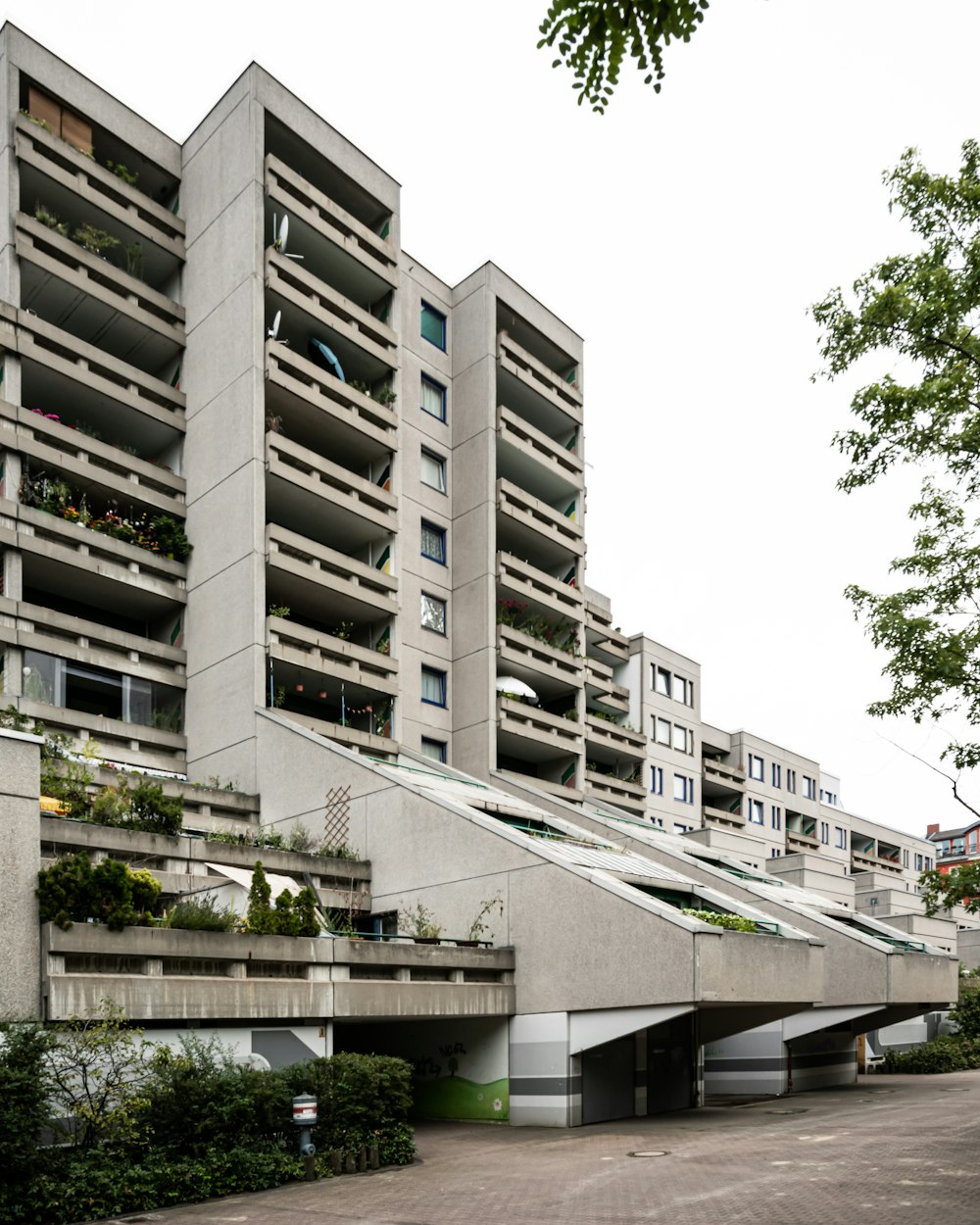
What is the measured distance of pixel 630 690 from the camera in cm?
6384

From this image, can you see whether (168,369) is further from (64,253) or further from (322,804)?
(322,804)

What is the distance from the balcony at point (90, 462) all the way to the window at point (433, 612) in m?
10.1

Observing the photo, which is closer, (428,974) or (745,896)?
(428,974)

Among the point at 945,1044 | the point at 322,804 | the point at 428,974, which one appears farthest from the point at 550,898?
the point at 945,1044

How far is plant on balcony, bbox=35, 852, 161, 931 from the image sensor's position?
62.3 feet

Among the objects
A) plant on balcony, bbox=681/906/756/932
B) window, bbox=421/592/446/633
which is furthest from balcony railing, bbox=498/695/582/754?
plant on balcony, bbox=681/906/756/932

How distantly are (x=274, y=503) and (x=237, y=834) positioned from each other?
11887 millimetres

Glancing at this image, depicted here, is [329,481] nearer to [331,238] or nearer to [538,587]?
[331,238]

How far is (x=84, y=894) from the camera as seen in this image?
19391mm

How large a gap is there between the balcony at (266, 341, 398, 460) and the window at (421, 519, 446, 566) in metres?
4.30

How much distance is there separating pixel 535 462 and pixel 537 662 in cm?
855

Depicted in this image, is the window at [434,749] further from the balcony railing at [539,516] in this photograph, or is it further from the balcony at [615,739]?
the balcony at [615,739]

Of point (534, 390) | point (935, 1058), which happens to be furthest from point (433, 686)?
point (935, 1058)

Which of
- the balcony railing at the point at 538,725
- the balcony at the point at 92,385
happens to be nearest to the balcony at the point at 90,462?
the balcony at the point at 92,385
